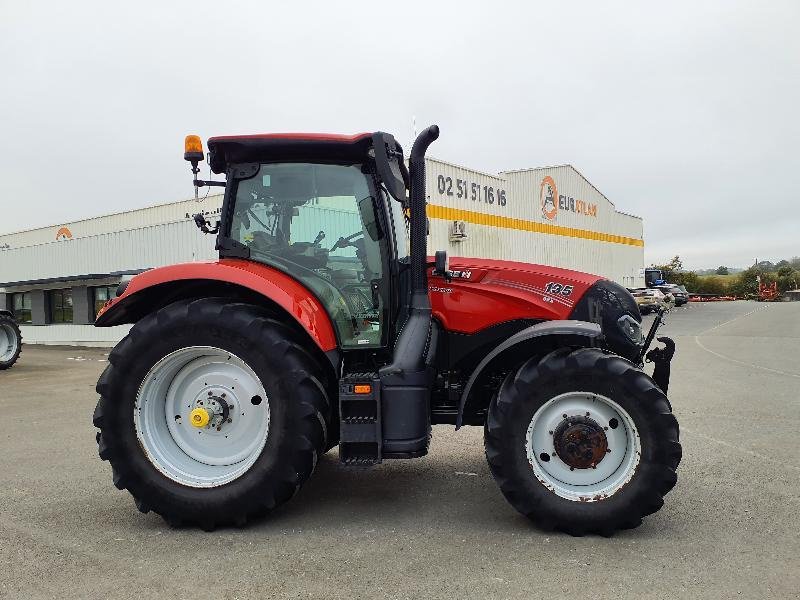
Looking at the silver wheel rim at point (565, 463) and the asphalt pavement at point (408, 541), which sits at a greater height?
the silver wheel rim at point (565, 463)

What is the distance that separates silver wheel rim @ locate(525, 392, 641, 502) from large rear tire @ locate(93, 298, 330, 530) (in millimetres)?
1230

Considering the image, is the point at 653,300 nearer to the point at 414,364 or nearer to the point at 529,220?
the point at 414,364

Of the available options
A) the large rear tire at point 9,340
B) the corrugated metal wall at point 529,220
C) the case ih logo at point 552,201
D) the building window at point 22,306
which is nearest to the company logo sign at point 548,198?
the case ih logo at point 552,201

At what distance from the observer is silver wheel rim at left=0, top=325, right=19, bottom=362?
13.7 metres

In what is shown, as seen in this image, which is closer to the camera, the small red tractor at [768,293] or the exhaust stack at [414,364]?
the exhaust stack at [414,364]

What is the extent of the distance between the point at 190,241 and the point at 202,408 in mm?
14913

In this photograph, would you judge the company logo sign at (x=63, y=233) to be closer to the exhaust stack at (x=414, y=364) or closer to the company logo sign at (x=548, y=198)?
the company logo sign at (x=548, y=198)

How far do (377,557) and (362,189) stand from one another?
2.12m

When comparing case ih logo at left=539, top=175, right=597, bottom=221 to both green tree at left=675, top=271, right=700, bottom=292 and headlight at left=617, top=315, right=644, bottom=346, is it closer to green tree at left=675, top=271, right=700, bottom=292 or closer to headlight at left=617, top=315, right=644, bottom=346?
→ headlight at left=617, top=315, right=644, bottom=346

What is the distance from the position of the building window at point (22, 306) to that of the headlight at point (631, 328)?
25692 mm

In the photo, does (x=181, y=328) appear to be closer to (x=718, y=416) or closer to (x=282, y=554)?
(x=282, y=554)

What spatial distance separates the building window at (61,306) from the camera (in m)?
22.6

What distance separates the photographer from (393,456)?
3.57 meters

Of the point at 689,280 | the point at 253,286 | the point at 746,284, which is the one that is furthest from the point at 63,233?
the point at 746,284
